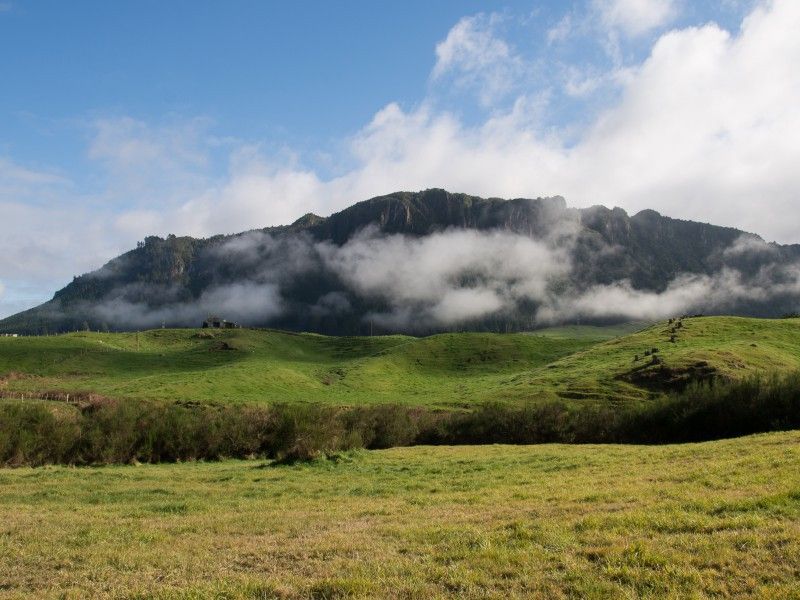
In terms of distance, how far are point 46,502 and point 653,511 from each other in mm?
28025

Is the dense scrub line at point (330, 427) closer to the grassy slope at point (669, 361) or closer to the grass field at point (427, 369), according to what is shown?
the grassy slope at point (669, 361)

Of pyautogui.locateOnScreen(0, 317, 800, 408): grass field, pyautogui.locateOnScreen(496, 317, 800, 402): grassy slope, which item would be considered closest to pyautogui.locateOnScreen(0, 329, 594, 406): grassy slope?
pyautogui.locateOnScreen(0, 317, 800, 408): grass field

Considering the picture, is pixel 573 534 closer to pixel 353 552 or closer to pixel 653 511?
pixel 653 511

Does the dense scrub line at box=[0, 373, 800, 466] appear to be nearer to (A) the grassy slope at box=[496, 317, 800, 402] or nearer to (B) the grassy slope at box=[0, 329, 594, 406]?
(A) the grassy slope at box=[496, 317, 800, 402]

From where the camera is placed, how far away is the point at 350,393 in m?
137

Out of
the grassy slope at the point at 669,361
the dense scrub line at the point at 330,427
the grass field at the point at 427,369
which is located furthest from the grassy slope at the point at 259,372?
the dense scrub line at the point at 330,427

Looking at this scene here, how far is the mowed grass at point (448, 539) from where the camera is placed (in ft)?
33.0

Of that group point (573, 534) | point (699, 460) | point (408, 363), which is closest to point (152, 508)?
point (573, 534)

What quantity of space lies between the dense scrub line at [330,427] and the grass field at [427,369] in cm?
4020

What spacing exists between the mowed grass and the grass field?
89.2m

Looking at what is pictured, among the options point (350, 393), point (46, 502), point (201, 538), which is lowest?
point (350, 393)

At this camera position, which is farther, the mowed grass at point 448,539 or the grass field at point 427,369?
the grass field at point 427,369

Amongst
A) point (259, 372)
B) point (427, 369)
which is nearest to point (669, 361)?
point (427, 369)

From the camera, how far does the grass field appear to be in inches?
4429
